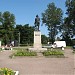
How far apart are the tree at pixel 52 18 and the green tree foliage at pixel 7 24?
59.7ft

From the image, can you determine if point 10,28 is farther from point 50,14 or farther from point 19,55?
point 19,55

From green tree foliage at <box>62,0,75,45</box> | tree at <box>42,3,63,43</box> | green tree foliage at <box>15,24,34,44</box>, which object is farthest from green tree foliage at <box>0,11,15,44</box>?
green tree foliage at <box>62,0,75,45</box>

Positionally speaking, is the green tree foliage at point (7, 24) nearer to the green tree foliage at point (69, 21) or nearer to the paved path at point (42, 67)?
the green tree foliage at point (69, 21)

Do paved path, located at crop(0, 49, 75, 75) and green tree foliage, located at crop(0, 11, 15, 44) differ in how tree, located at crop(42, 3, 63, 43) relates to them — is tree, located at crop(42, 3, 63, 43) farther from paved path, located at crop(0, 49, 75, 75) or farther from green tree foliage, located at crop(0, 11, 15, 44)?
paved path, located at crop(0, 49, 75, 75)

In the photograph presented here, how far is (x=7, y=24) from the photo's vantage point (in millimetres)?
105250

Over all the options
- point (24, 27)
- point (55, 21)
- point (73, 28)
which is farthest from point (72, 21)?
point (24, 27)

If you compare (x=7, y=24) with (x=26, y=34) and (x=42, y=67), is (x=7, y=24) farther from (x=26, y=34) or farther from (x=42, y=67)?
(x=42, y=67)

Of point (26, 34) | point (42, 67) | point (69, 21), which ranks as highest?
point (69, 21)

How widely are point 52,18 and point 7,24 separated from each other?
24.4m

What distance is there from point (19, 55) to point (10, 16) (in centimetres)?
7633

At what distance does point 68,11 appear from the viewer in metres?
80.8

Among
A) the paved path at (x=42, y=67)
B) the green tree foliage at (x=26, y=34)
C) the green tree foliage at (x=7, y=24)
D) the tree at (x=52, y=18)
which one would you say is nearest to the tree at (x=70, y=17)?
the tree at (x=52, y=18)

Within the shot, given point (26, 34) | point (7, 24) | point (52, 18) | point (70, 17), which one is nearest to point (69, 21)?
point (70, 17)

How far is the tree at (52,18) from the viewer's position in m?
87.1
